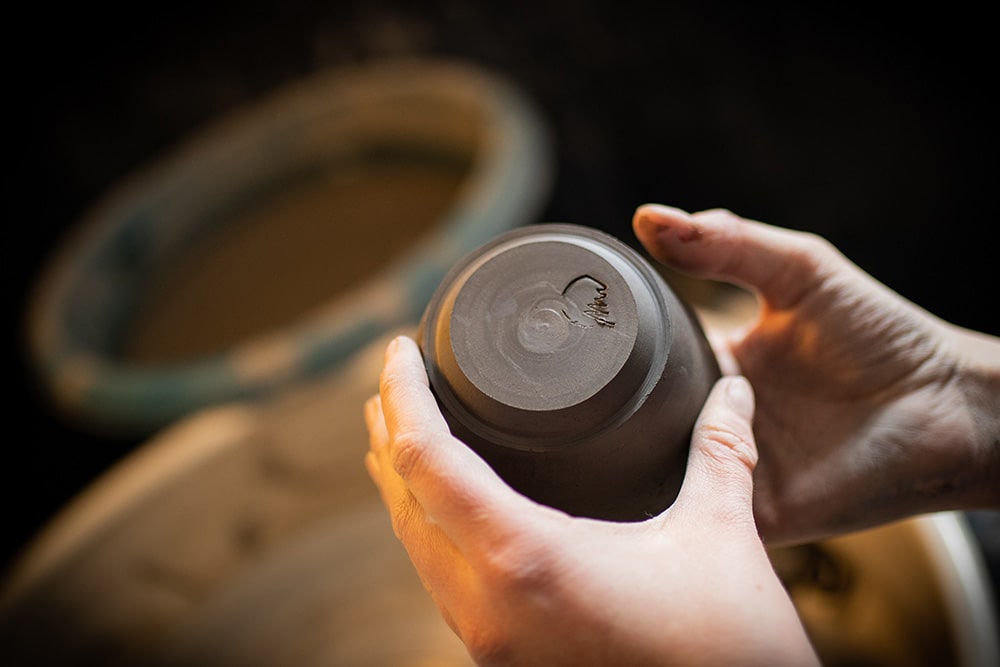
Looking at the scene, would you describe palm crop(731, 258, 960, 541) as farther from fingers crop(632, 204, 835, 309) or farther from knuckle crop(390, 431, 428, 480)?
knuckle crop(390, 431, 428, 480)

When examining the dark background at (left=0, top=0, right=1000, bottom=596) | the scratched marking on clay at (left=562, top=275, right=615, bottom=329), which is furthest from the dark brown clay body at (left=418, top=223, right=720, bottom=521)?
the dark background at (left=0, top=0, right=1000, bottom=596)

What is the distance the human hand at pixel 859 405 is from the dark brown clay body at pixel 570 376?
0.18 m

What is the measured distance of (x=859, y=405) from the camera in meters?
0.82

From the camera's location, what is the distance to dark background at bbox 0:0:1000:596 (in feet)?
5.81

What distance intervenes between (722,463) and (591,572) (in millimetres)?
142

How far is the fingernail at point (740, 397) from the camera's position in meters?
0.65

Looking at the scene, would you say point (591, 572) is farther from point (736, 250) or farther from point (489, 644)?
point (736, 250)

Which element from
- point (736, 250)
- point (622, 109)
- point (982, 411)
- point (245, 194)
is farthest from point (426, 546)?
point (622, 109)

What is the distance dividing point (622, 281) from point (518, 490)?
18 centimetres

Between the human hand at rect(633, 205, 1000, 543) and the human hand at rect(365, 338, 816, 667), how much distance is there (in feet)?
0.70

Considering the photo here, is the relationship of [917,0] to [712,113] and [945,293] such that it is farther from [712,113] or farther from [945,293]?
[945,293]

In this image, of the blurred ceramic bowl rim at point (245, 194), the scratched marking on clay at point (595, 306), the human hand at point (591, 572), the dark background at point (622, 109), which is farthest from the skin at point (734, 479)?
the dark background at point (622, 109)

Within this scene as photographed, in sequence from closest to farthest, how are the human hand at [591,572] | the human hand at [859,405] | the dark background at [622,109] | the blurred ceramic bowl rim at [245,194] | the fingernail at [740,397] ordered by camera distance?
the human hand at [591,572] < the fingernail at [740,397] < the human hand at [859,405] < the blurred ceramic bowl rim at [245,194] < the dark background at [622,109]

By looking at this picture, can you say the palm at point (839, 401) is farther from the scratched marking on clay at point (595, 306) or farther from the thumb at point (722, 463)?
the scratched marking on clay at point (595, 306)
